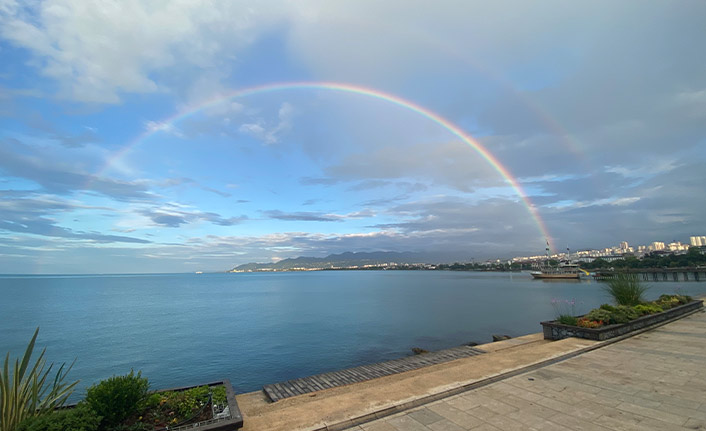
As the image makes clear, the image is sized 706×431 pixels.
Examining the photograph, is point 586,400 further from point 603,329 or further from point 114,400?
point 114,400

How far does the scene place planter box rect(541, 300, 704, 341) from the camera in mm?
11414

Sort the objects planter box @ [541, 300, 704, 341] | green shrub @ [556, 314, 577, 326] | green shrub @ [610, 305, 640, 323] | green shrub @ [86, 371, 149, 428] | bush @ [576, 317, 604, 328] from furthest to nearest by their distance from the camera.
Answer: green shrub @ [556, 314, 577, 326]
green shrub @ [610, 305, 640, 323]
bush @ [576, 317, 604, 328]
planter box @ [541, 300, 704, 341]
green shrub @ [86, 371, 149, 428]

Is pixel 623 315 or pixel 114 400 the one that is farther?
pixel 623 315

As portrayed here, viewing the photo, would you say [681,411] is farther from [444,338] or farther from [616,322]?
[444,338]

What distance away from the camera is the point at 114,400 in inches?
212

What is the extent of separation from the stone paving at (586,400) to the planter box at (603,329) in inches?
80.6

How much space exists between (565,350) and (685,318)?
32.9 feet

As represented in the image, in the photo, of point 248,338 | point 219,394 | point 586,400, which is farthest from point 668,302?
point 248,338

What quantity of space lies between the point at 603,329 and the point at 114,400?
14054 mm

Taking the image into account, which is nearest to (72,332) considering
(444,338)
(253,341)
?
(253,341)

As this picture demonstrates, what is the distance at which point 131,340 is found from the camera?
3198 centimetres

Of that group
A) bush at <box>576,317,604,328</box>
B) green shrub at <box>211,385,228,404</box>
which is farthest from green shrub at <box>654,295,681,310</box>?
green shrub at <box>211,385,228,404</box>

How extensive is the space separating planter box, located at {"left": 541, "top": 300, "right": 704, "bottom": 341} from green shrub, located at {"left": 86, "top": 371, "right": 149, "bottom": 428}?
13496 millimetres

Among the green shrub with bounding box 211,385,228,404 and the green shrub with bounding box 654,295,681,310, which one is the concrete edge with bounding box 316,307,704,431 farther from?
the green shrub with bounding box 654,295,681,310
